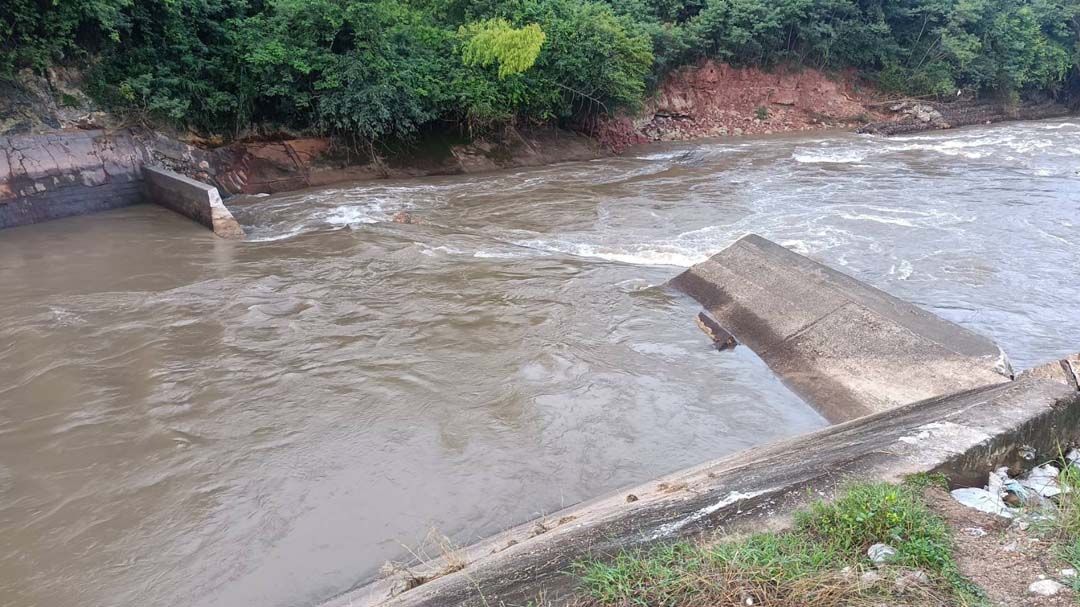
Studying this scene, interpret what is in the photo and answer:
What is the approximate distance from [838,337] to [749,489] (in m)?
3.61

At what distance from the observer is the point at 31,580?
446 cm

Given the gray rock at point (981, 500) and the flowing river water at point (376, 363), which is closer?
the gray rock at point (981, 500)

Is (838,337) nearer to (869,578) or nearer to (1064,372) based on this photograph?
(1064,372)

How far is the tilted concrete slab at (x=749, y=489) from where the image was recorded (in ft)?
11.5

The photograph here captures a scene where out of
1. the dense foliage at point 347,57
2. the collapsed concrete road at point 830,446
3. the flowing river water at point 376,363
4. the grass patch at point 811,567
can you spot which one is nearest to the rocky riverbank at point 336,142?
the dense foliage at point 347,57

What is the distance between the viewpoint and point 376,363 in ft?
24.8

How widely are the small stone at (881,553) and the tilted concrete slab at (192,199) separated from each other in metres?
11.6

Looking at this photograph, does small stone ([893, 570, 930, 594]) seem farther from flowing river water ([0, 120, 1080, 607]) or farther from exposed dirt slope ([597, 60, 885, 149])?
exposed dirt slope ([597, 60, 885, 149])

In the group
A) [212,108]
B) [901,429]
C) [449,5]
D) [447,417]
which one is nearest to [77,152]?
[212,108]

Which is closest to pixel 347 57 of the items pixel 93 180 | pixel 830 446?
pixel 93 180

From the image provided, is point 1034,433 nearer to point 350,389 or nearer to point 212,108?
point 350,389

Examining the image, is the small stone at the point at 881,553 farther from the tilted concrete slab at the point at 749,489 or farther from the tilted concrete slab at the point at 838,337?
the tilted concrete slab at the point at 838,337

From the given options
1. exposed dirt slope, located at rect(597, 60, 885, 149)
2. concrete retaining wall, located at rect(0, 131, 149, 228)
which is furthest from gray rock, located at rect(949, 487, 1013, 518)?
exposed dirt slope, located at rect(597, 60, 885, 149)

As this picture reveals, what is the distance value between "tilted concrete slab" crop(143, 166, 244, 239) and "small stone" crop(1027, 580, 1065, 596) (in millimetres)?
12156
